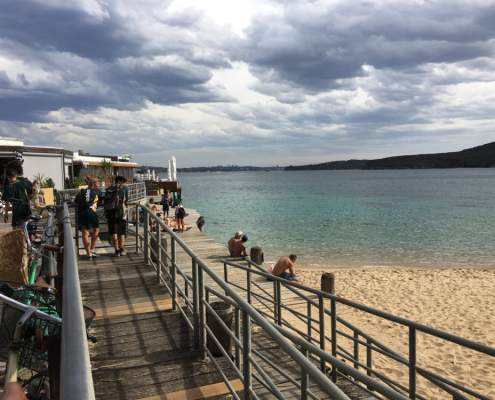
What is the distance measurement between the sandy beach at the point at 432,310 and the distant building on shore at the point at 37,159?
15295 mm

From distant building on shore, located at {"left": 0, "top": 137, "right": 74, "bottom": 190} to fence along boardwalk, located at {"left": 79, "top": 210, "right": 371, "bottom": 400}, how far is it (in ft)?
52.1

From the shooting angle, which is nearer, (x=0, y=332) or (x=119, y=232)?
(x=0, y=332)

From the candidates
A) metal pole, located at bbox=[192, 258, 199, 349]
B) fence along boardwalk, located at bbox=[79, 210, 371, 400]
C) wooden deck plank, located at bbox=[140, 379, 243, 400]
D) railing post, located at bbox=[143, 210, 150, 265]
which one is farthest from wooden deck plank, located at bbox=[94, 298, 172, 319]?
wooden deck plank, located at bbox=[140, 379, 243, 400]

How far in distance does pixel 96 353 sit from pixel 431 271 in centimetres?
1965

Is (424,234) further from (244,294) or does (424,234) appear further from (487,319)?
(244,294)

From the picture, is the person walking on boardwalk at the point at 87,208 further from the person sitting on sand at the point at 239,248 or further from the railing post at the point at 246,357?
the person sitting on sand at the point at 239,248

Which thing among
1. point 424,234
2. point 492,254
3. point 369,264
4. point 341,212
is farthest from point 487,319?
point 341,212

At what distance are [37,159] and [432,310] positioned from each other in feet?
67.7

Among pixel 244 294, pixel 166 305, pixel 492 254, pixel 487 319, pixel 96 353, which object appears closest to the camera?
pixel 96 353

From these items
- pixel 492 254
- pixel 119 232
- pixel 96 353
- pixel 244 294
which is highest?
pixel 119 232

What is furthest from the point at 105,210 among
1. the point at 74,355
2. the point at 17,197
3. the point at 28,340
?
the point at 74,355

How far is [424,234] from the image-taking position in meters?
35.0

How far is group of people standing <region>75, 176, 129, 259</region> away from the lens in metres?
8.02

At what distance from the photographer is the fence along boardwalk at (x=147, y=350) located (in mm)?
3836
